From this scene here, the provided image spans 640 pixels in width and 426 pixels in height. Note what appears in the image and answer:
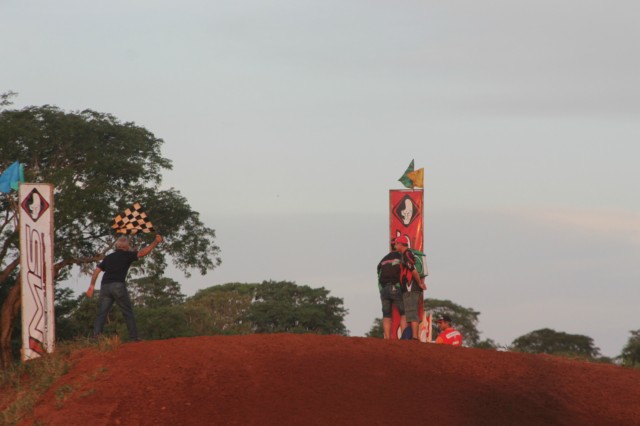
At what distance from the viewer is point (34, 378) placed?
572 inches

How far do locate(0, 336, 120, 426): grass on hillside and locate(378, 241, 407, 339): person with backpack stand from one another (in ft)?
16.2

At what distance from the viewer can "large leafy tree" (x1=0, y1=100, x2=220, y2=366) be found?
1499 inches

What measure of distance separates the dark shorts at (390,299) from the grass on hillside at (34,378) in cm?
495

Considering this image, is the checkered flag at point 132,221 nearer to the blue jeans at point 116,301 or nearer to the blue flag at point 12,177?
the blue flag at point 12,177

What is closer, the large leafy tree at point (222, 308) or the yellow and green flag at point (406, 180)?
the yellow and green flag at point (406, 180)

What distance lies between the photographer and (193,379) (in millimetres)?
13023

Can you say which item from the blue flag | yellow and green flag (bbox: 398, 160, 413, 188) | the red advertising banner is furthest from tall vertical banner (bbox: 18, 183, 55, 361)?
yellow and green flag (bbox: 398, 160, 413, 188)

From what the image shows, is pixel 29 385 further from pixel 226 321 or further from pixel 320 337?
pixel 226 321

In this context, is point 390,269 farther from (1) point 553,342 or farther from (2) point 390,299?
(1) point 553,342

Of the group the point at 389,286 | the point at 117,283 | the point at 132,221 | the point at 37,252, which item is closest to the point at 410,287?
the point at 389,286

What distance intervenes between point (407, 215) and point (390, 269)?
5.88m

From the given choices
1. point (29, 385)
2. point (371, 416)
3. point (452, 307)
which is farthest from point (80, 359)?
point (452, 307)

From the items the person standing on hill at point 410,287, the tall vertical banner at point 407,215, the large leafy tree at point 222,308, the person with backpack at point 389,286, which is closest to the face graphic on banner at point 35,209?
the person with backpack at point 389,286

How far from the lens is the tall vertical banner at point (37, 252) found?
1667cm
